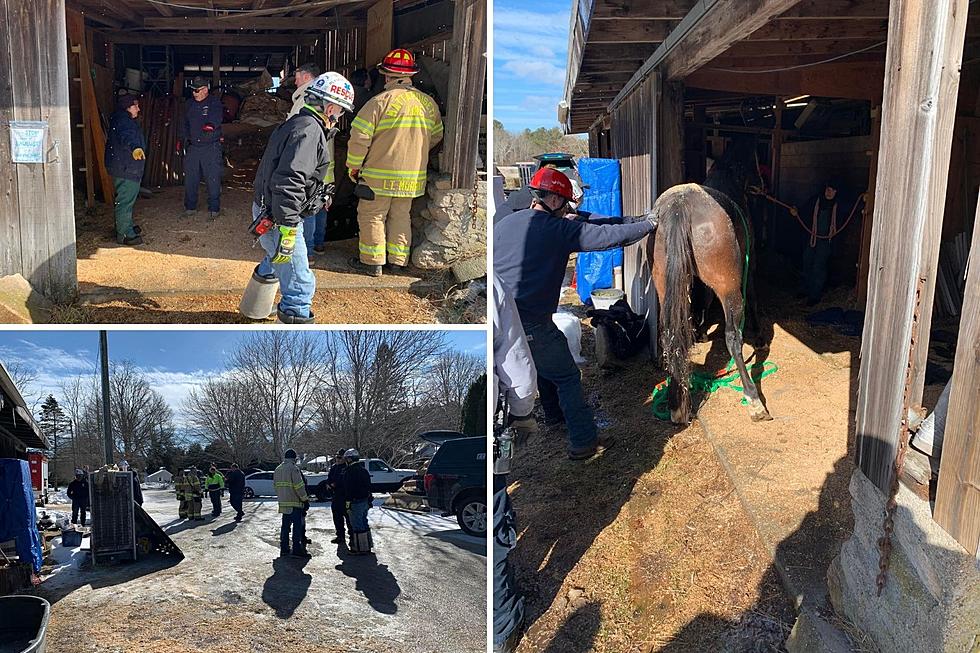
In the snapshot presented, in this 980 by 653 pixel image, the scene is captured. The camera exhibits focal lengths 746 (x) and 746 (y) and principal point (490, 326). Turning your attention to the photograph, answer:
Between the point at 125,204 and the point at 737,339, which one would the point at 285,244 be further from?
the point at 125,204

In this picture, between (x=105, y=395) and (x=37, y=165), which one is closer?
(x=105, y=395)

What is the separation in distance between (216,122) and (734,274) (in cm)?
595

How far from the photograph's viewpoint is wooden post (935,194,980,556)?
2412mm

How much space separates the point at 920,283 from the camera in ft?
8.84

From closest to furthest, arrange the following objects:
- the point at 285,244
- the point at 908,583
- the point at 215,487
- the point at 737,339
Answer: the point at 908,583 < the point at 215,487 < the point at 285,244 < the point at 737,339

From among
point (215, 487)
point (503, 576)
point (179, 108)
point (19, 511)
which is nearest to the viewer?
point (503, 576)

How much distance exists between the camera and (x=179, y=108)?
1116cm

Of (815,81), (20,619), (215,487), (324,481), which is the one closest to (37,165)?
(215,487)

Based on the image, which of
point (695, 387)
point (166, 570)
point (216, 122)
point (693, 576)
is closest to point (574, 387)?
point (695, 387)

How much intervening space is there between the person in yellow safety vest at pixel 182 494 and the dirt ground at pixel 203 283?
1.58 meters

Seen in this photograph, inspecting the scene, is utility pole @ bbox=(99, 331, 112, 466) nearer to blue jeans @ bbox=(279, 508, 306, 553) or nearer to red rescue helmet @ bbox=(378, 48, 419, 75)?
blue jeans @ bbox=(279, 508, 306, 553)

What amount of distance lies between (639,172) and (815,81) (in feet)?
6.33

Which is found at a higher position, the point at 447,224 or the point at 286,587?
the point at 447,224

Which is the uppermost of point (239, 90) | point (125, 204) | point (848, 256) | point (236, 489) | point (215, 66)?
point (215, 66)
